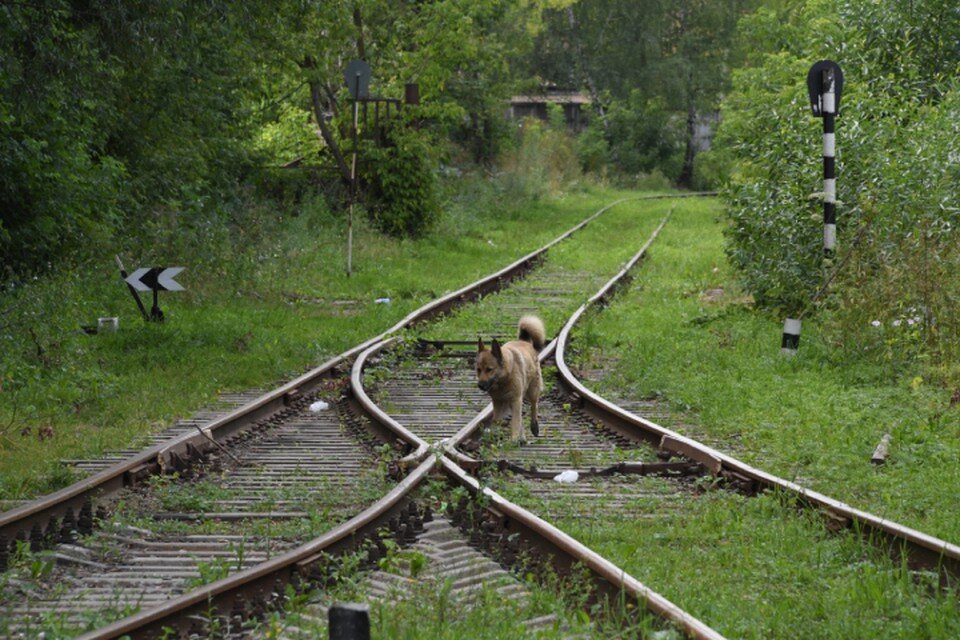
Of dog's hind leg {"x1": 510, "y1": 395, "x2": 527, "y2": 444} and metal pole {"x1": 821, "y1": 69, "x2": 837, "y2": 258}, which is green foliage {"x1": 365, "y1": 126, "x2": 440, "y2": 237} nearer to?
metal pole {"x1": 821, "y1": 69, "x2": 837, "y2": 258}

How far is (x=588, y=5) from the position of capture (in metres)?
66.4

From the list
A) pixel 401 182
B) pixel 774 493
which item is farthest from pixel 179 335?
pixel 401 182

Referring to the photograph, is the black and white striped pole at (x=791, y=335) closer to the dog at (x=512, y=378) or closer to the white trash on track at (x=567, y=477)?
the dog at (x=512, y=378)

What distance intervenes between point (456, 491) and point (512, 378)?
2087mm

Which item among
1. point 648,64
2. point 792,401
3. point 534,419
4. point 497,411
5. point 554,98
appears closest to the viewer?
point 497,411

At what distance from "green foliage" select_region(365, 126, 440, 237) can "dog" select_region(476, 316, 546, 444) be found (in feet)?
56.6

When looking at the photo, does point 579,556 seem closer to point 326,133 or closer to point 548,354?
point 548,354

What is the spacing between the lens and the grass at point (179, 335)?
10.2 m

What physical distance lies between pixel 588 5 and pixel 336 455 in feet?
196

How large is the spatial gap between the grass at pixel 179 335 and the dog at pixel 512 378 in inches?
104

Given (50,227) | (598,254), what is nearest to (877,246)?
(50,227)

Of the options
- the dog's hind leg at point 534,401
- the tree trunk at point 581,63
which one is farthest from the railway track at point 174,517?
the tree trunk at point 581,63

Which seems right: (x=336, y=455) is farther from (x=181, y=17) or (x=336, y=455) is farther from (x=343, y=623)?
(x=343, y=623)

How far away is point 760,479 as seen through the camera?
25.9 feet
